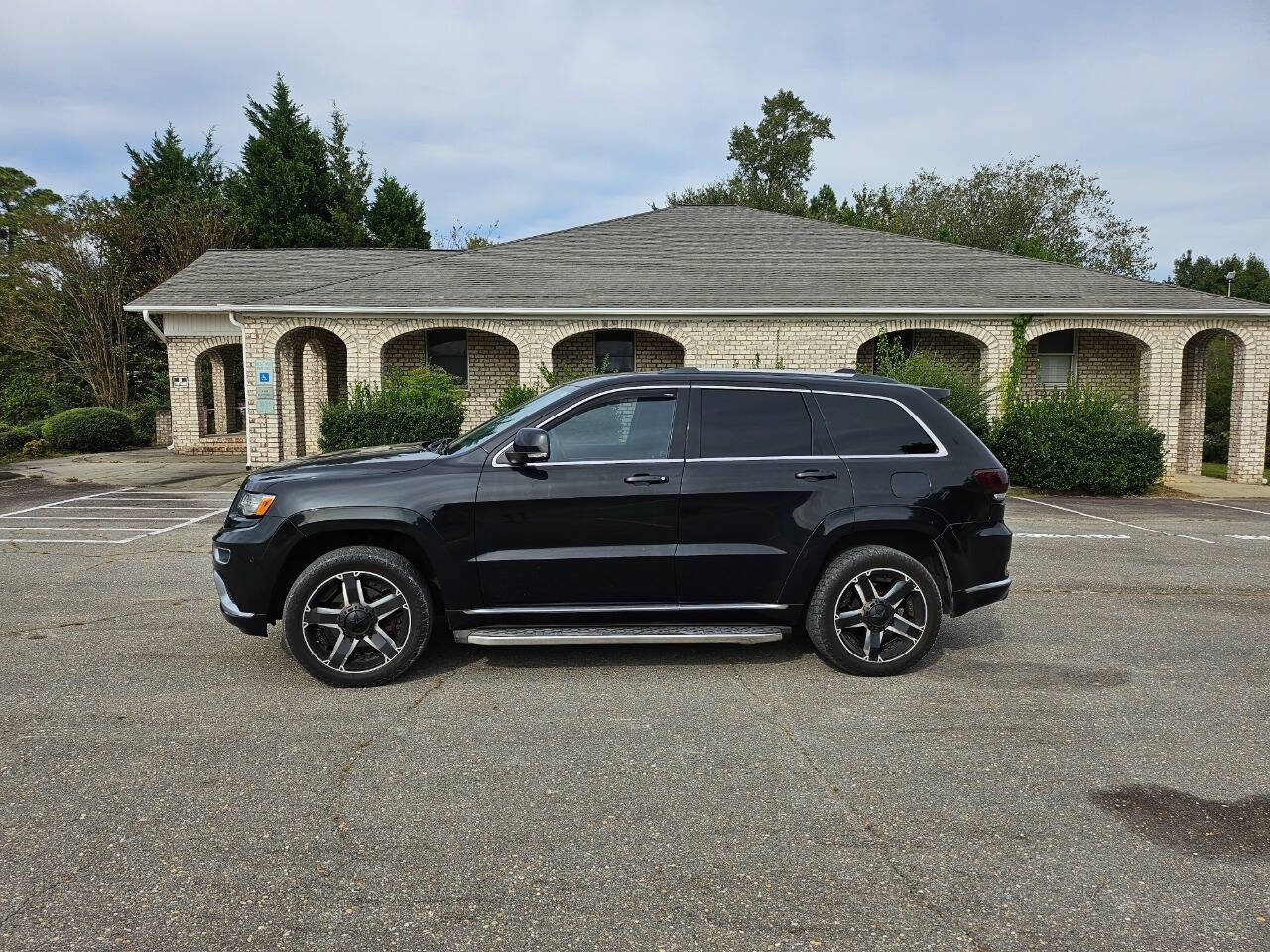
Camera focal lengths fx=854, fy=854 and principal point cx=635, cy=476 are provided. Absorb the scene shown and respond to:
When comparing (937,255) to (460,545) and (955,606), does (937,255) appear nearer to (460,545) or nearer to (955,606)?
(955,606)

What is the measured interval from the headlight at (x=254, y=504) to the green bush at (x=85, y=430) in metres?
20.9

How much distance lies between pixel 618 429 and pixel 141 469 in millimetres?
16684

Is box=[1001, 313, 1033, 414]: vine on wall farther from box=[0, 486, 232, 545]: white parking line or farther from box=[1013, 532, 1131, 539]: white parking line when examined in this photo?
box=[0, 486, 232, 545]: white parking line

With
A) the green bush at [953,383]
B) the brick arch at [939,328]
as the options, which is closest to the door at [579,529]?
A: the green bush at [953,383]

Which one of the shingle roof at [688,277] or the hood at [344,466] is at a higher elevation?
the shingle roof at [688,277]

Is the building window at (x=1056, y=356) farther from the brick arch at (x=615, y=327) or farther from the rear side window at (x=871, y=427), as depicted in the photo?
the rear side window at (x=871, y=427)

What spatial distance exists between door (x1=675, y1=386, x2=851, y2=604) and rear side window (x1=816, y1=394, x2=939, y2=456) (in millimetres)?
169

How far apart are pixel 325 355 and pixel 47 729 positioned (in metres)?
18.2

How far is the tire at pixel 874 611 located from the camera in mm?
4945

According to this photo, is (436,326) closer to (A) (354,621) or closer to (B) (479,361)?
(B) (479,361)

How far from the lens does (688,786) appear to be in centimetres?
362

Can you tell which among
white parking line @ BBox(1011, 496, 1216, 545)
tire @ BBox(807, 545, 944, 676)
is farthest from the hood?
white parking line @ BBox(1011, 496, 1216, 545)

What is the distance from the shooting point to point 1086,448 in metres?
14.9

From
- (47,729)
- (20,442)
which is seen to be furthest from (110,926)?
(20,442)
